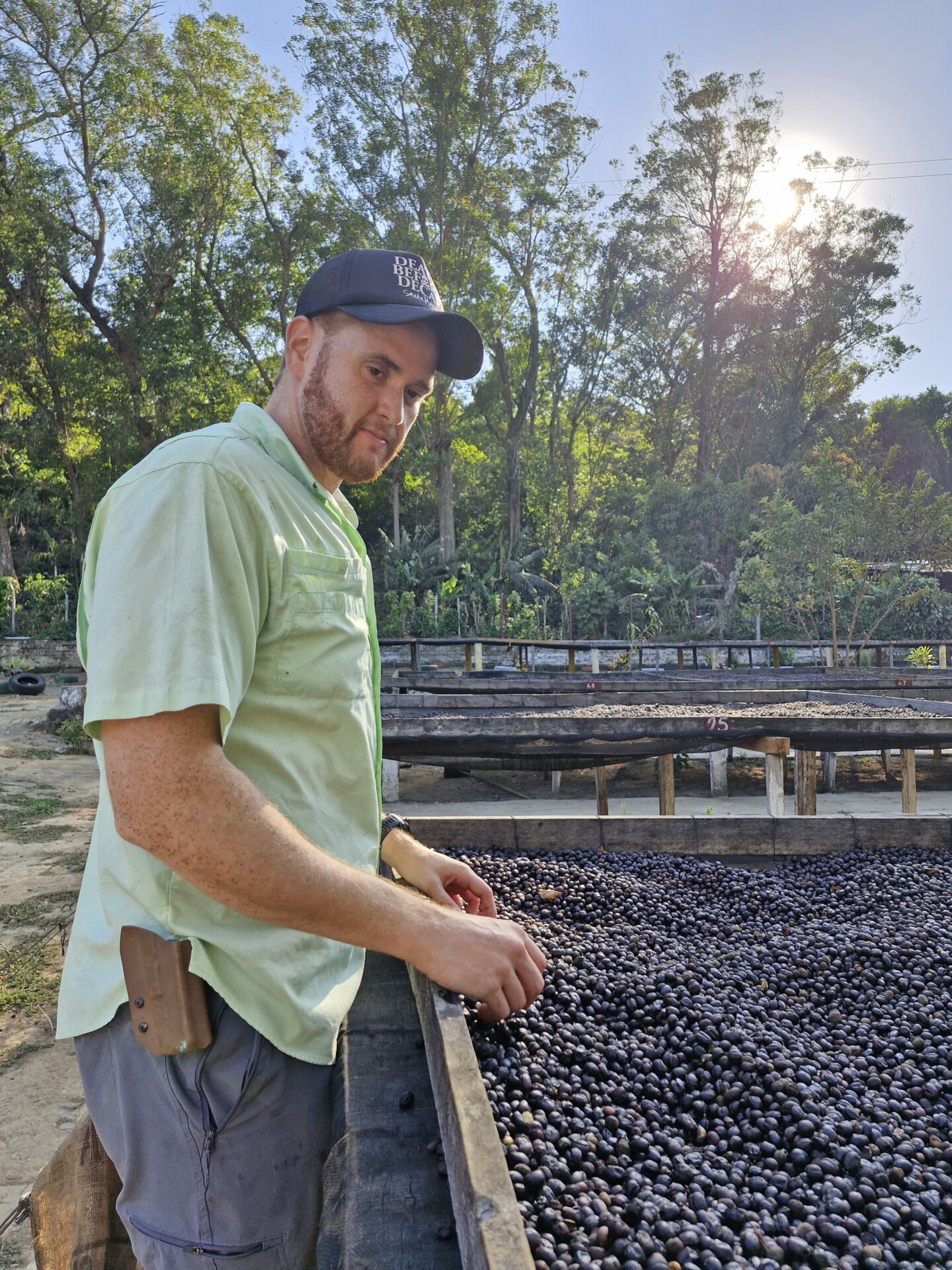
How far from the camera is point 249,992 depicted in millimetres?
1144

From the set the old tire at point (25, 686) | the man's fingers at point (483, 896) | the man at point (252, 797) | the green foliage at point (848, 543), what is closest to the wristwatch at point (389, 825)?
the man's fingers at point (483, 896)

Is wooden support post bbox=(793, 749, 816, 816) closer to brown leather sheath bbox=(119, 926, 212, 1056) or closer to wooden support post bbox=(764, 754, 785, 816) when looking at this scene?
wooden support post bbox=(764, 754, 785, 816)

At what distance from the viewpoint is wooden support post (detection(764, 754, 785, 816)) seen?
556 centimetres

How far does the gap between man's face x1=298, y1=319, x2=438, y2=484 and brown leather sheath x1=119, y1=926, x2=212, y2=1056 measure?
0.69 m

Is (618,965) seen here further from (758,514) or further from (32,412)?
(32,412)

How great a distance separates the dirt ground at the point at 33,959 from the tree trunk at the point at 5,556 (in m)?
16.0

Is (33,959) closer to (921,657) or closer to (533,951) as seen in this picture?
(533,951)

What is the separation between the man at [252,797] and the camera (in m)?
1.01

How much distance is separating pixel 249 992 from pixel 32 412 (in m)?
24.5

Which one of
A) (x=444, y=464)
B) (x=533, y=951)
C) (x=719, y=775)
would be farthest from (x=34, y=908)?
(x=444, y=464)

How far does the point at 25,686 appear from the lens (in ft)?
52.5

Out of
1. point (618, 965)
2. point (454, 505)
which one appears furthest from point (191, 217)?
point (618, 965)

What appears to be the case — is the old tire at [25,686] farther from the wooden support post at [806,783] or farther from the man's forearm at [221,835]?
the man's forearm at [221,835]

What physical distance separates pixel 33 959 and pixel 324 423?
3682mm
